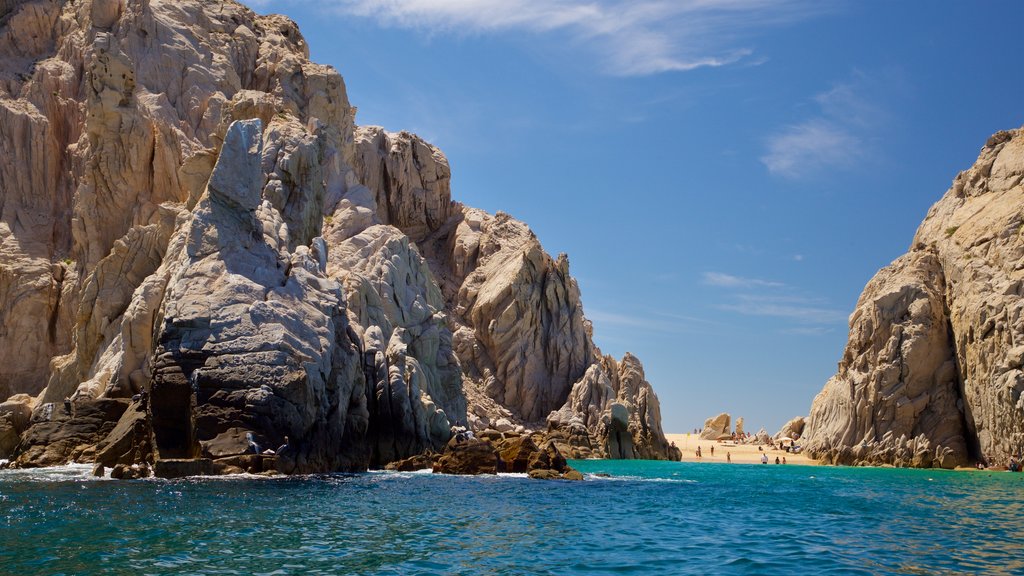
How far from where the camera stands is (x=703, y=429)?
13925 centimetres

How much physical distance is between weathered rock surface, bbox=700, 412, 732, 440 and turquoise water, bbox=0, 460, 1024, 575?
94.4 metres

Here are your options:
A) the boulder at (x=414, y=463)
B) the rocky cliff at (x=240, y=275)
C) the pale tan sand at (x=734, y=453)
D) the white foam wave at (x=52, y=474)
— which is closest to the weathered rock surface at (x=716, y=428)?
the pale tan sand at (x=734, y=453)

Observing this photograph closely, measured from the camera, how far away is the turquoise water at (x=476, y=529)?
18.5 metres

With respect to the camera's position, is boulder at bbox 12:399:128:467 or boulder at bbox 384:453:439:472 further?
boulder at bbox 384:453:439:472

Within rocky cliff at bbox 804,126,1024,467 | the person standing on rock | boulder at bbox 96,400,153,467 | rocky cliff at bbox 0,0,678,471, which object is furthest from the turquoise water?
rocky cliff at bbox 804,126,1024,467

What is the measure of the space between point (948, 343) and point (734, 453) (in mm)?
38717

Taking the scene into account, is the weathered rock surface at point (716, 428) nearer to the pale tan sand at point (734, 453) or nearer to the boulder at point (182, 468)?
the pale tan sand at point (734, 453)

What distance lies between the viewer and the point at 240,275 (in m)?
45.9

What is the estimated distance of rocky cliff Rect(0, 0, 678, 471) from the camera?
142 ft

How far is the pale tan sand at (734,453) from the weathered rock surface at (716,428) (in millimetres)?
7875

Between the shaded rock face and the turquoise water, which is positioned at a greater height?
the shaded rock face

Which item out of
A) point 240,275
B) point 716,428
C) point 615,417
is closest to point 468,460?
point 240,275

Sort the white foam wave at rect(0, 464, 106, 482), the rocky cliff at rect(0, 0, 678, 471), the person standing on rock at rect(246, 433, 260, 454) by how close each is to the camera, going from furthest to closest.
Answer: the rocky cliff at rect(0, 0, 678, 471)
the person standing on rock at rect(246, 433, 260, 454)
the white foam wave at rect(0, 464, 106, 482)

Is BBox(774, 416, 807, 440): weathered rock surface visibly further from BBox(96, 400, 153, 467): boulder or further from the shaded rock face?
BBox(96, 400, 153, 467): boulder
